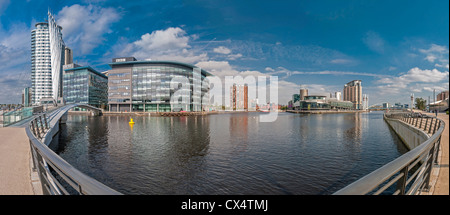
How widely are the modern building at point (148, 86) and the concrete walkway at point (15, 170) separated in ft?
318

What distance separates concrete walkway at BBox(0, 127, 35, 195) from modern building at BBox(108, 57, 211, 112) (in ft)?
318

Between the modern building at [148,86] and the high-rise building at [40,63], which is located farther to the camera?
the high-rise building at [40,63]

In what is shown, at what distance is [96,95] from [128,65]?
43.3 m

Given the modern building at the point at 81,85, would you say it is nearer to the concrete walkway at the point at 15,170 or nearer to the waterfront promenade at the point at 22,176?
the concrete walkway at the point at 15,170

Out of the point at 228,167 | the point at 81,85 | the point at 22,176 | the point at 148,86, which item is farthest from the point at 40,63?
the point at 22,176

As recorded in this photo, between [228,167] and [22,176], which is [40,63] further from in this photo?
[22,176]

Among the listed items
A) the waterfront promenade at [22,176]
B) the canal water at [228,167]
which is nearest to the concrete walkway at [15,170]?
the waterfront promenade at [22,176]

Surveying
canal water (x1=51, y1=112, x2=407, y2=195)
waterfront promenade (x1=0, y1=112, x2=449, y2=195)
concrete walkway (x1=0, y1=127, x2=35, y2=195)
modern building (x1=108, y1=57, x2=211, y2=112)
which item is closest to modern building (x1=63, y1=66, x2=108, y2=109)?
modern building (x1=108, y1=57, x2=211, y2=112)

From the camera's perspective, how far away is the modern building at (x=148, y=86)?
105 m

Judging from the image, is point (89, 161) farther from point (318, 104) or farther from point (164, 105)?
point (318, 104)

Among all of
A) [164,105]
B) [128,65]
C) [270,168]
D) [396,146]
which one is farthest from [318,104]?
[270,168]

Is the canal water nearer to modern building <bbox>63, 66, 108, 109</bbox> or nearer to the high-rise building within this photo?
modern building <bbox>63, 66, 108, 109</bbox>

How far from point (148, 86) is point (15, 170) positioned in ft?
343
